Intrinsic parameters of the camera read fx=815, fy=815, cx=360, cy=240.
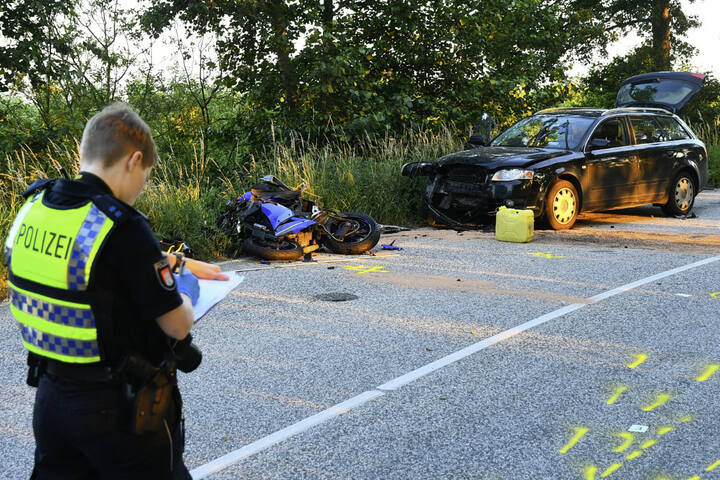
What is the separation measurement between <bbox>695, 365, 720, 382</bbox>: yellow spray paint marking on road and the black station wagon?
6575 mm

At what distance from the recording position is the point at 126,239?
207 centimetres

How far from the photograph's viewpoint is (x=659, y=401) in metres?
4.64

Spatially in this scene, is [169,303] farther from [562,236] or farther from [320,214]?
[562,236]

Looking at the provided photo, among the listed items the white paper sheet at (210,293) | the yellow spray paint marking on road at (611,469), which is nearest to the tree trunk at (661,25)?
the yellow spray paint marking on road at (611,469)

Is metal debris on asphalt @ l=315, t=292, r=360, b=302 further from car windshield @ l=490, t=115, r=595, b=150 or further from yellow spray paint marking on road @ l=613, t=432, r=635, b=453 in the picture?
car windshield @ l=490, t=115, r=595, b=150

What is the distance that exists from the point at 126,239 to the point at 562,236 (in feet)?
33.8

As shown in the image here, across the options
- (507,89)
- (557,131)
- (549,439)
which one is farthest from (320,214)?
(507,89)

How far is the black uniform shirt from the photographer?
2064 millimetres

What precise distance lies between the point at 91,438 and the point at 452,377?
3.27m

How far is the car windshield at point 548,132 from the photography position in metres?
12.8

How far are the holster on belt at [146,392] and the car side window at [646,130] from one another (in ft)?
41.0

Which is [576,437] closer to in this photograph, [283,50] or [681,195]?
[681,195]

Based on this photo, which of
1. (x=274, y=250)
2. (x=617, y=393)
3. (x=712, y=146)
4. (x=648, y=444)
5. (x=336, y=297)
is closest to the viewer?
(x=648, y=444)

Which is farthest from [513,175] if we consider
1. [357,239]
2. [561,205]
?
[357,239]
